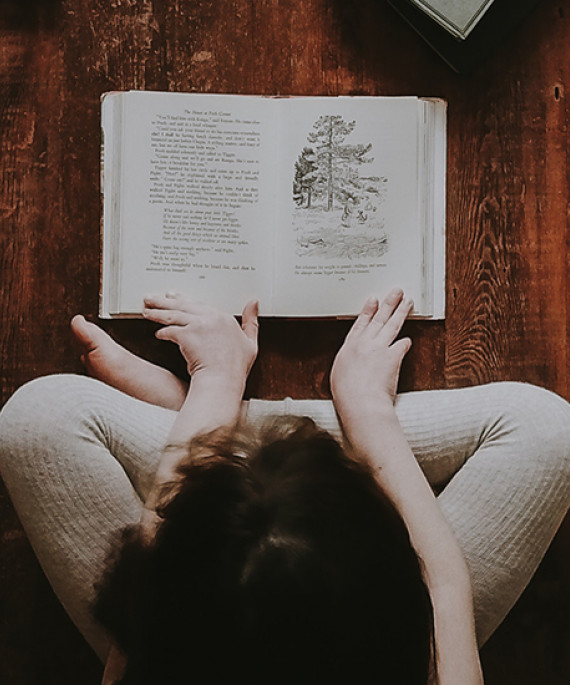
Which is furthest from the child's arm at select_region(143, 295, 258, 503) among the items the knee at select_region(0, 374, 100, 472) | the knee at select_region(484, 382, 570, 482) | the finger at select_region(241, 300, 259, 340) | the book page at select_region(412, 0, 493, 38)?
the book page at select_region(412, 0, 493, 38)

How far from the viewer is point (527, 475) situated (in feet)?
2.48

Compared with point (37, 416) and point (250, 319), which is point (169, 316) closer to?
point (250, 319)

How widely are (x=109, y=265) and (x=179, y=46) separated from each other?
28 cm

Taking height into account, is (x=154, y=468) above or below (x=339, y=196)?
below

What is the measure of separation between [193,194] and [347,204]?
0.60 feet

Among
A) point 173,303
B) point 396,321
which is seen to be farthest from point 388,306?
point 173,303

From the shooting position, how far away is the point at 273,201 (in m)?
0.90

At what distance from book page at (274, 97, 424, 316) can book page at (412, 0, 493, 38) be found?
0.09 meters

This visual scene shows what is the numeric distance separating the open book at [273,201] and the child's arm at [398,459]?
0.04 metres

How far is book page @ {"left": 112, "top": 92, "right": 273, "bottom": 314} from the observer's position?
0.89m

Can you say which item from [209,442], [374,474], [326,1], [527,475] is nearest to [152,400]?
[209,442]

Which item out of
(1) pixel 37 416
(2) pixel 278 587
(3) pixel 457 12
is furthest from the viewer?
(3) pixel 457 12

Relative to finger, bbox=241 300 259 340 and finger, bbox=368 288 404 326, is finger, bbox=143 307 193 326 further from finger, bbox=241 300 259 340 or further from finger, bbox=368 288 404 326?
finger, bbox=368 288 404 326

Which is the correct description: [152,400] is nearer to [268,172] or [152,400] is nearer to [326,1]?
[268,172]
